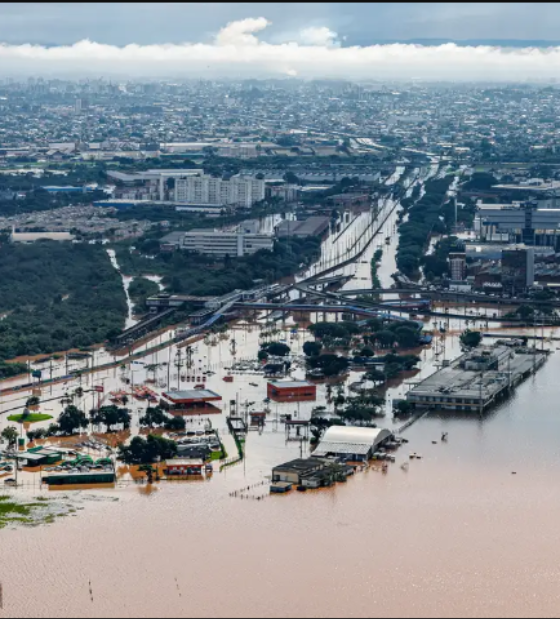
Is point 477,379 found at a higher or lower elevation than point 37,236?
higher

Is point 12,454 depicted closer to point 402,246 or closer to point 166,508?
point 166,508

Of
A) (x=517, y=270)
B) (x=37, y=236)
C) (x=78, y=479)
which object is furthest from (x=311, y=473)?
(x=37, y=236)

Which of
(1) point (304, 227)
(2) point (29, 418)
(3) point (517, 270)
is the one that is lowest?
(2) point (29, 418)

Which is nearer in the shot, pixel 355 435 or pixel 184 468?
pixel 184 468

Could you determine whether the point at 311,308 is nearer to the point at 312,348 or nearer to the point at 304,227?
the point at 312,348

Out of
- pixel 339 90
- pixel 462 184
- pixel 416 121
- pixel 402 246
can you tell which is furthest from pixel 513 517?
pixel 339 90

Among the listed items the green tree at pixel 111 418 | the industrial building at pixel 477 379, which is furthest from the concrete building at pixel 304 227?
the green tree at pixel 111 418

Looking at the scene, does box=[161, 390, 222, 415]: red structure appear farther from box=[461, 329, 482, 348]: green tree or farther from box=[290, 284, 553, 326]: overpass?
box=[290, 284, 553, 326]: overpass
